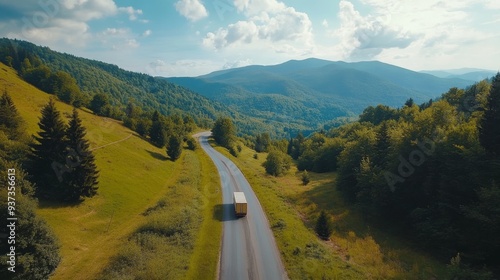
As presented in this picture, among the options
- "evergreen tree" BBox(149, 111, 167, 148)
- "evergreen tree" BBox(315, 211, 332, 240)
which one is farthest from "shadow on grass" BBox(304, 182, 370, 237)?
"evergreen tree" BBox(149, 111, 167, 148)

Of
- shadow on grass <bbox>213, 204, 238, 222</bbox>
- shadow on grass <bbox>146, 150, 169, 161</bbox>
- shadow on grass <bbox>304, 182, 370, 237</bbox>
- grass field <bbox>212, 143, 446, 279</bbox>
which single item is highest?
shadow on grass <bbox>146, 150, 169, 161</bbox>

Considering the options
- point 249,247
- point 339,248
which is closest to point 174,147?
point 249,247

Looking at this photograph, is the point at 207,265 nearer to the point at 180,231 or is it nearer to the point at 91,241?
the point at 180,231

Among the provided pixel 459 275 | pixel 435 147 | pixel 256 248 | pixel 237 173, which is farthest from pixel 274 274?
pixel 237 173

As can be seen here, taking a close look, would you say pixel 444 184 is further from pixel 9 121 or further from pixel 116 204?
pixel 9 121

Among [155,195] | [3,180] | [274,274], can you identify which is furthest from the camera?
[155,195]

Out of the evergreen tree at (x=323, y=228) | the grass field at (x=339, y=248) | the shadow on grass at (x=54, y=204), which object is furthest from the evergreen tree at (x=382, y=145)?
the shadow on grass at (x=54, y=204)

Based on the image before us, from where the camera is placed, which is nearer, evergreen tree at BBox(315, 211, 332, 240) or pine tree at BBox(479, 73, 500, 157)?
pine tree at BBox(479, 73, 500, 157)

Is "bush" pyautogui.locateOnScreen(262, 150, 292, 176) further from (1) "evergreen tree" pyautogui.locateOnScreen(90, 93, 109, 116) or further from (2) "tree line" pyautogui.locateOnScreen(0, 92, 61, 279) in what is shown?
(1) "evergreen tree" pyautogui.locateOnScreen(90, 93, 109, 116)
